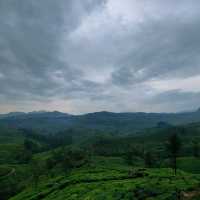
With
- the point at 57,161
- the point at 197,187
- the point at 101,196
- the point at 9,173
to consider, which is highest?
the point at 197,187

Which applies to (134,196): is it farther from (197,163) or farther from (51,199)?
(197,163)

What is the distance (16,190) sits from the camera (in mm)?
130750

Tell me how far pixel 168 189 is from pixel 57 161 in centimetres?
12984

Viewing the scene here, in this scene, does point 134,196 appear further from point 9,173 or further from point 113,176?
point 9,173

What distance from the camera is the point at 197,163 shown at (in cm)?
13875

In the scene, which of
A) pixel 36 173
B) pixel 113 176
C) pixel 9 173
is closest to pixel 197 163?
pixel 113 176

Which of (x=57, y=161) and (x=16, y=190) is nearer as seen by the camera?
(x=16, y=190)

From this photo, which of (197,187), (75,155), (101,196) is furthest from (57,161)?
(197,187)

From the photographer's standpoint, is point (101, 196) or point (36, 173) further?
point (36, 173)

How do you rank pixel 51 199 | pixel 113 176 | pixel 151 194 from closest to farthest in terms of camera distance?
pixel 151 194 → pixel 51 199 → pixel 113 176

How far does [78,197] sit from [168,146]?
131 ft

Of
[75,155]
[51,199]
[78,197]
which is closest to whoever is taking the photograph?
[78,197]

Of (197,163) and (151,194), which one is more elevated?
(151,194)

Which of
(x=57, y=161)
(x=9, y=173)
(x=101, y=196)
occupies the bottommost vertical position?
(x=9, y=173)
